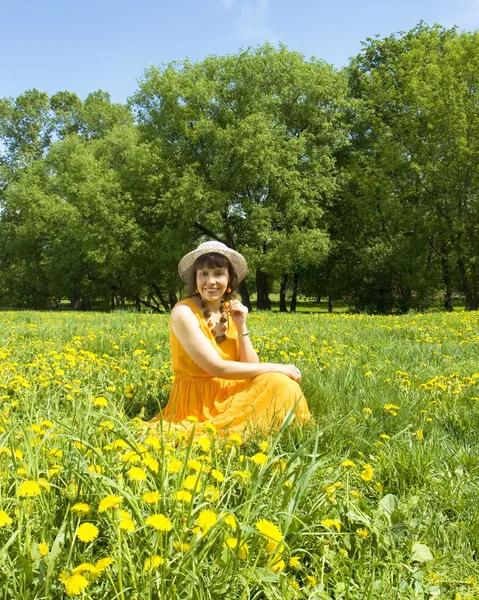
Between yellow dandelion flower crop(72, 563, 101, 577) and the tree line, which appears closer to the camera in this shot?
yellow dandelion flower crop(72, 563, 101, 577)

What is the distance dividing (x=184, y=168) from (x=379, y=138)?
10.6 meters

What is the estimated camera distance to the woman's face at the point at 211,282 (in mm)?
3527

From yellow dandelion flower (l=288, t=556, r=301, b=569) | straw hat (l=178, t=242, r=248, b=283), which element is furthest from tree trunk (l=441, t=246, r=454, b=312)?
yellow dandelion flower (l=288, t=556, r=301, b=569)

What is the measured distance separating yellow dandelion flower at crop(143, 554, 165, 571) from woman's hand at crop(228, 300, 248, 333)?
7.92 feet

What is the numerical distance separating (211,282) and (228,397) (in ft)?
2.75

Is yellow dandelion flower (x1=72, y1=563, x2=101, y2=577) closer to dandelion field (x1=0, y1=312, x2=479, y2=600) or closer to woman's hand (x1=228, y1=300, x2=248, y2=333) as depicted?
dandelion field (x1=0, y1=312, x2=479, y2=600)

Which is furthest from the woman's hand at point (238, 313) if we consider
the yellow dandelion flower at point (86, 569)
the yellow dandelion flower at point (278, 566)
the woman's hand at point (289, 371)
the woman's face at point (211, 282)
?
the yellow dandelion flower at point (86, 569)

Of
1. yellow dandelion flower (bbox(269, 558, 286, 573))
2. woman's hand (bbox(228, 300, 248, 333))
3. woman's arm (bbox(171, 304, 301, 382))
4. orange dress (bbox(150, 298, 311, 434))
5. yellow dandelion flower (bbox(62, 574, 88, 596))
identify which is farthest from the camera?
woman's hand (bbox(228, 300, 248, 333))

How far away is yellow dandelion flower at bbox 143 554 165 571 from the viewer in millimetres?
1339

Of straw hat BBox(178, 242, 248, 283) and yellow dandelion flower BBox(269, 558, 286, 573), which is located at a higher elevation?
straw hat BBox(178, 242, 248, 283)

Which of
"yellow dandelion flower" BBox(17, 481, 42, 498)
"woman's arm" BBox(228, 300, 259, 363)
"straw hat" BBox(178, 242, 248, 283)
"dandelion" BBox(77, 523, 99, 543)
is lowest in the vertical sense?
"dandelion" BBox(77, 523, 99, 543)

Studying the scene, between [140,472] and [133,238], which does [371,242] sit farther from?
[140,472]

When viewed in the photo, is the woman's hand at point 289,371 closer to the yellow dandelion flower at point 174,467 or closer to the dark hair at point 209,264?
the dark hair at point 209,264

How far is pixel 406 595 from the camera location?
1.67 metres
